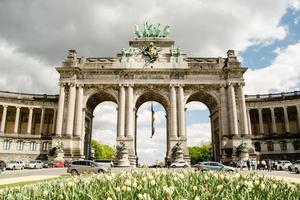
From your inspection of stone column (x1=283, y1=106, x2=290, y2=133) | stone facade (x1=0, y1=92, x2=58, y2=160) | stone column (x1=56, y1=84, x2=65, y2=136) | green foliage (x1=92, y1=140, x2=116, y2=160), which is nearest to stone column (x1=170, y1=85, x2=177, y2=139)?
stone column (x1=56, y1=84, x2=65, y2=136)

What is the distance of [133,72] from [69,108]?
16179 mm

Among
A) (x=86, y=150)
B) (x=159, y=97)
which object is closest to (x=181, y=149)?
(x=159, y=97)

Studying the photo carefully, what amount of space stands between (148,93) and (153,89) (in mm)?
2004

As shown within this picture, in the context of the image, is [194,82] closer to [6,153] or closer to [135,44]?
[135,44]

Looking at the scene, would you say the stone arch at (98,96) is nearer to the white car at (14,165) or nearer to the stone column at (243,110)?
the white car at (14,165)

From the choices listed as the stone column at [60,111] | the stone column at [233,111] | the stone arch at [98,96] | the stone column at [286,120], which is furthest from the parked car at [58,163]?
the stone column at [286,120]

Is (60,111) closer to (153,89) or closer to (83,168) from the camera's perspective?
(153,89)

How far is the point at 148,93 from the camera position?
6538 cm

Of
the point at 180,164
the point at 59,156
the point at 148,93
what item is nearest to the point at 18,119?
the point at 59,156

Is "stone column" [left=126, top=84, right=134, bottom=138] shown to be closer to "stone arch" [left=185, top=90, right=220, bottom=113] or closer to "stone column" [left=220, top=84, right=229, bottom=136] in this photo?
"stone arch" [left=185, top=90, right=220, bottom=113]

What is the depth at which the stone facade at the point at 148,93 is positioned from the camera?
60812 millimetres

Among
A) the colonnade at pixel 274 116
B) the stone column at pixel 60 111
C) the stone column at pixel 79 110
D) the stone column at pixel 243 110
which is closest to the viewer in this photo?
the stone column at pixel 60 111

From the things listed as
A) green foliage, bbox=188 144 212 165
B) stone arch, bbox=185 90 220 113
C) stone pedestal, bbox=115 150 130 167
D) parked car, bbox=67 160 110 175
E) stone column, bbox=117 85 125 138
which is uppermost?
stone arch, bbox=185 90 220 113

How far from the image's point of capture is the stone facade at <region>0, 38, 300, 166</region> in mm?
60812
